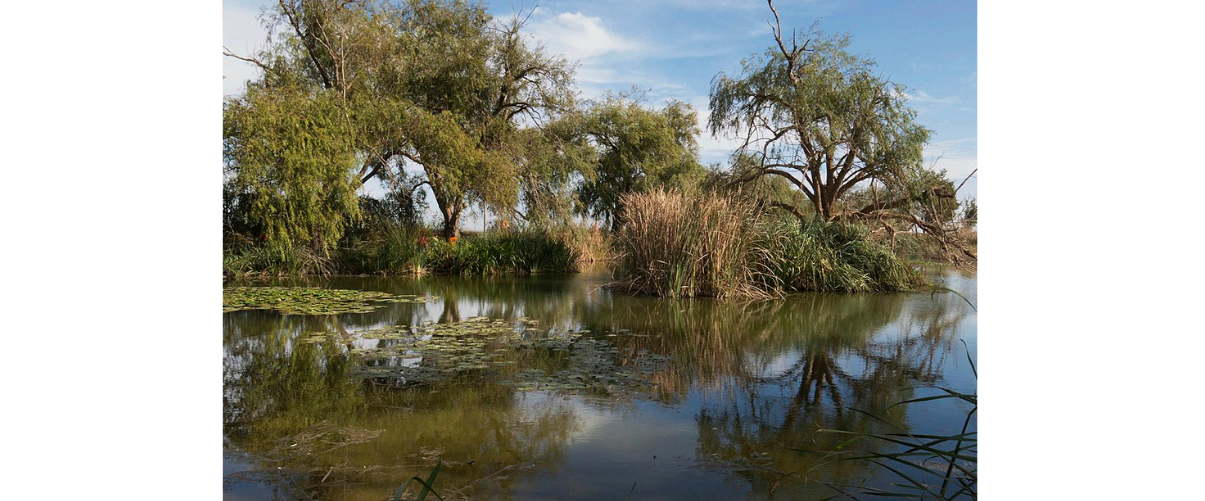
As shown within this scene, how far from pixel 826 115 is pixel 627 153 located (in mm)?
7583

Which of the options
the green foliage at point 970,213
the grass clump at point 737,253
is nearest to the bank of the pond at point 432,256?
the grass clump at point 737,253

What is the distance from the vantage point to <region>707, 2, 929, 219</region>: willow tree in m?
8.59

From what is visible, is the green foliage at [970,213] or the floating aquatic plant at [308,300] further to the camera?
the green foliage at [970,213]

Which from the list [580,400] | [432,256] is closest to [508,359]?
[580,400]

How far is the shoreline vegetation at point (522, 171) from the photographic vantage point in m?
7.60

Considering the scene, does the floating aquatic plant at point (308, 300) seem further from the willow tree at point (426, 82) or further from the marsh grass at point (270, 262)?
the willow tree at point (426, 82)

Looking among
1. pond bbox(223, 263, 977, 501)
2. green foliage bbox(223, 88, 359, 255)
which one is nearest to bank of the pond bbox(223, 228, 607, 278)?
green foliage bbox(223, 88, 359, 255)

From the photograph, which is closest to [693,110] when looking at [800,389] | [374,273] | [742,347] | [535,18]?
[535,18]

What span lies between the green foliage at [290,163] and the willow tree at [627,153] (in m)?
6.80

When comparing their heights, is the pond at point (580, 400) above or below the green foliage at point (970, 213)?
below

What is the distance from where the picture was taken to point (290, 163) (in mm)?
8977

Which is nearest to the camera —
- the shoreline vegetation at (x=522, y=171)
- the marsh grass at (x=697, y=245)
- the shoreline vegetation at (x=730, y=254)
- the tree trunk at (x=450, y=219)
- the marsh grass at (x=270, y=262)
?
the marsh grass at (x=697, y=245)
